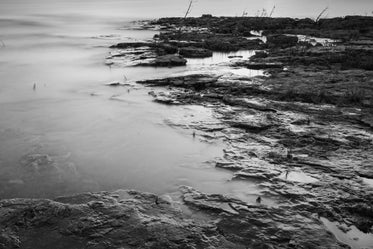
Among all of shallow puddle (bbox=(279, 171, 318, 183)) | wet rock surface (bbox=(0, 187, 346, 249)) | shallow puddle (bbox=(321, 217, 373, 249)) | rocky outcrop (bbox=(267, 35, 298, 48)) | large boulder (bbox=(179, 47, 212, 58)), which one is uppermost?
rocky outcrop (bbox=(267, 35, 298, 48))

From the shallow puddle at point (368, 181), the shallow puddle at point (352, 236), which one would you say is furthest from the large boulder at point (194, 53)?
the shallow puddle at point (352, 236)

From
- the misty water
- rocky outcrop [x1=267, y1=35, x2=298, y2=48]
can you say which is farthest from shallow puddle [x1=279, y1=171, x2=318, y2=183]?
rocky outcrop [x1=267, y1=35, x2=298, y2=48]

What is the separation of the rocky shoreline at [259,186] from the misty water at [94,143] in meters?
0.66

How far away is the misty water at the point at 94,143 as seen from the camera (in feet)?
26.6

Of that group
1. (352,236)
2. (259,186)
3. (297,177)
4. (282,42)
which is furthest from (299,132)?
(282,42)

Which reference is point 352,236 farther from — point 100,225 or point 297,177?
point 100,225

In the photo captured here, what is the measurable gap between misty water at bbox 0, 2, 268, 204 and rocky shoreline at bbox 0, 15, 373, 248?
25.8 inches

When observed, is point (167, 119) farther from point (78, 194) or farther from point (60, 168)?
point (78, 194)

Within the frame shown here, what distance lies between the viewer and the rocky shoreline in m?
5.98

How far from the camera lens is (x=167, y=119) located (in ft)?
41.7

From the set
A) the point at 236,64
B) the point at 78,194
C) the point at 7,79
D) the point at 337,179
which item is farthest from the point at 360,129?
the point at 7,79

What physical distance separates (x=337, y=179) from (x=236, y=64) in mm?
15451

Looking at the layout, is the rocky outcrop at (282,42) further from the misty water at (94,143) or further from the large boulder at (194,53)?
the misty water at (94,143)

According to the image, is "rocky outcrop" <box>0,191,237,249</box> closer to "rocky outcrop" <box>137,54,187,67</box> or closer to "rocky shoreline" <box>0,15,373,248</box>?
"rocky shoreline" <box>0,15,373,248</box>
